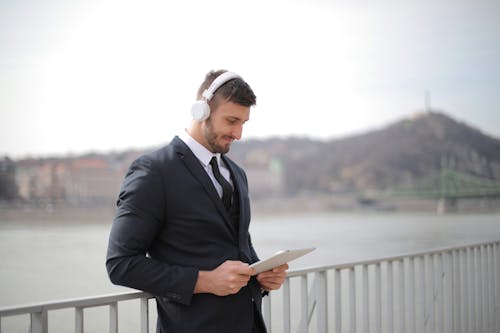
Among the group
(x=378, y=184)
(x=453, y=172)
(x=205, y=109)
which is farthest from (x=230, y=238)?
(x=378, y=184)

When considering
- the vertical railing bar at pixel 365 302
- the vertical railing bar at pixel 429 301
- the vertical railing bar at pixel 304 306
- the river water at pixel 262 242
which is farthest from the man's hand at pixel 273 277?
the river water at pixel 262 242

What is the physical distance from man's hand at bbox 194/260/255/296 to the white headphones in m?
0.32

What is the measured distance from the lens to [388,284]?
2.10 meters

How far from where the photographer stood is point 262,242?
25.9 metres

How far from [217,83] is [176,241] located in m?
0.35

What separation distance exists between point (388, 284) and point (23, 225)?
3498 cm

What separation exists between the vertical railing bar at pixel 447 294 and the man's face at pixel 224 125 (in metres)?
1.48

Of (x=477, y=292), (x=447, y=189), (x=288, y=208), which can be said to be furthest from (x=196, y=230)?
(x=288, y=208)

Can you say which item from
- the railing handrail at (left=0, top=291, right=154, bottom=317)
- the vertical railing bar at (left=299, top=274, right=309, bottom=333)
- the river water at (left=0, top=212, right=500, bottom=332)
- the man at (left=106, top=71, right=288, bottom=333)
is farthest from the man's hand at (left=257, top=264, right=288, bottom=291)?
the river water at (left=0, top=212, right=500, bottom=332)

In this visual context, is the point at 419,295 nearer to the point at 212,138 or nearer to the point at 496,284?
the point at 496,284

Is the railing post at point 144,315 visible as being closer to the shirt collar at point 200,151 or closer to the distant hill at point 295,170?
the shirt collar at point 200,151

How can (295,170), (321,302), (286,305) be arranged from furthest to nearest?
(295,170) → (321,302) → (286,305)

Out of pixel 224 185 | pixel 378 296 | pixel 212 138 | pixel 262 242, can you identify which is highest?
pixel 212 138

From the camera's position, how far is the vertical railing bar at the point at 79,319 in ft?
3.95
